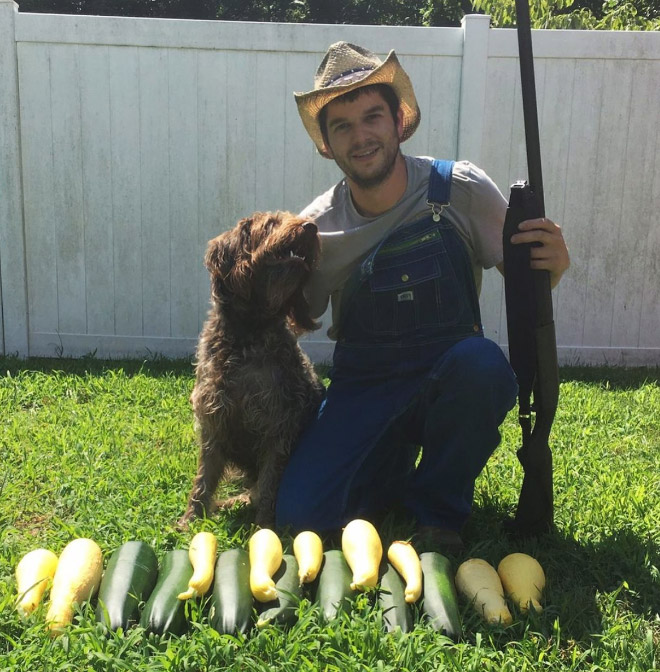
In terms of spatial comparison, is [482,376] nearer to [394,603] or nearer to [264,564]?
[394,603]

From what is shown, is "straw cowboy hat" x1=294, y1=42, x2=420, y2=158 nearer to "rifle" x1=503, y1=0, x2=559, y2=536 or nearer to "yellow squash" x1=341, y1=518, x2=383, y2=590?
"rifle" x1=503, y1=0, x2=559, y2=536

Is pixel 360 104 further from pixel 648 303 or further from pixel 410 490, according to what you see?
pixel 648 303

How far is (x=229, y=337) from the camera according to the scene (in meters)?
3.42

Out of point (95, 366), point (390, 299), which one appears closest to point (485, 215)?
point (390, 299)

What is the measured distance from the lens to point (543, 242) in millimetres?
2947

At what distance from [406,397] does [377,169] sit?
3.63ft

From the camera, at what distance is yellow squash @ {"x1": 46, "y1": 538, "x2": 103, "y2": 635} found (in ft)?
7.61

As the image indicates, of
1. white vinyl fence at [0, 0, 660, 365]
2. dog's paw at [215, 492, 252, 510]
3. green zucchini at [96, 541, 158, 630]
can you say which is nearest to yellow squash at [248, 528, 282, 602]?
green zucchini at [96, 541, 158, 630]

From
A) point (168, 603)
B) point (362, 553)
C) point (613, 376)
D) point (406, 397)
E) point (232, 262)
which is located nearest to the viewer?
point (168, 603)

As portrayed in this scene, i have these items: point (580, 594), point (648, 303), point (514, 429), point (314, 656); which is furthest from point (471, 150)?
point (314, 656)

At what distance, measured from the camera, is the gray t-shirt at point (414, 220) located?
11.0 ft

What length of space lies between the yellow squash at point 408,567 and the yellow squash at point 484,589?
6.9 inches

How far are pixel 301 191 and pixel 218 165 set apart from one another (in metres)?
0.83

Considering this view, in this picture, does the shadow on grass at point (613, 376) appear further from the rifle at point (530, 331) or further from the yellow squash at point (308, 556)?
the yellow squash at point (308, 556)
